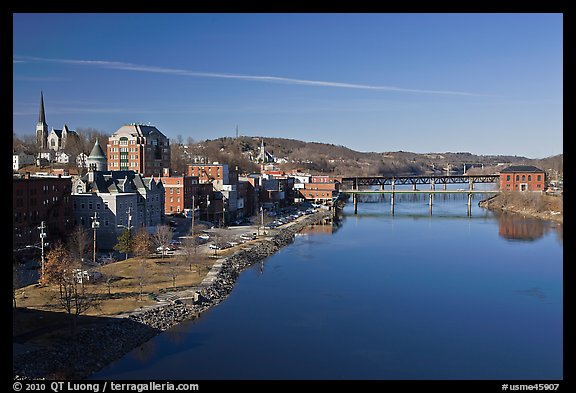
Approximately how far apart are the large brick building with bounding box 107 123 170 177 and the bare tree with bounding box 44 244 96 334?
643 inches

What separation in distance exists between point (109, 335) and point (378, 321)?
13.3 feet

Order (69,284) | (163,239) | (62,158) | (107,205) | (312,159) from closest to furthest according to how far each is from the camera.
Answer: (69,284) < (163,239) < (107,205) < (62,158) < (312,159)

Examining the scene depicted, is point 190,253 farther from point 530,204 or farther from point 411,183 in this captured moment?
point 411,183

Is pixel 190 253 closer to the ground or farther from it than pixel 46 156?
closer to the ground

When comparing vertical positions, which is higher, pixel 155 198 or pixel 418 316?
pixel 155 198

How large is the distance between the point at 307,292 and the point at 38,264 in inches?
209

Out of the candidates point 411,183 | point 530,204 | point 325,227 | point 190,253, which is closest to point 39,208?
point 190,253

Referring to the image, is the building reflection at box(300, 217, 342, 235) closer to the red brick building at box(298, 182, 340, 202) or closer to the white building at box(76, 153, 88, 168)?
the red brick building at box(298, 182, 340, 202)

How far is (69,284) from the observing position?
8148 millimetres

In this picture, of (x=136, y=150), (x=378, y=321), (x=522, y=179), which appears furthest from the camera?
(x=522, y=179)

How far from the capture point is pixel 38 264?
36.1 feet
